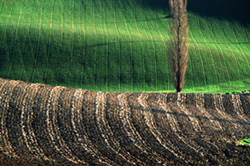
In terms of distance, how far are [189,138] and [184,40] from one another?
15096mm

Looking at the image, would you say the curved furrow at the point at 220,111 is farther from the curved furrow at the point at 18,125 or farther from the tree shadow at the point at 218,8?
the tree shadow at the point at 218,8

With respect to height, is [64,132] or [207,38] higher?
[207,38]

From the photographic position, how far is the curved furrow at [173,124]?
742 inches

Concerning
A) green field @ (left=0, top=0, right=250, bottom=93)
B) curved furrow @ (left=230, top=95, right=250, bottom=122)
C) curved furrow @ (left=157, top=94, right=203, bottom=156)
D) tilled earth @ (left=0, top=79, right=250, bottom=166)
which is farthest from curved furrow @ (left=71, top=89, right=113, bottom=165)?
green field @ (left=0, top=0, right=250, bottom=93)

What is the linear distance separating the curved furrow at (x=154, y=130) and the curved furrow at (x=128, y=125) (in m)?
1.21

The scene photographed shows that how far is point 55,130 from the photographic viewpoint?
1994cm

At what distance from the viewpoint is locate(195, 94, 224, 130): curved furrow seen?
2167cm

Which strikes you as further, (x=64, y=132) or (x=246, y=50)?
(x=246, y=50)

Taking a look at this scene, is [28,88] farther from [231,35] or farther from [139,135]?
[231,35]

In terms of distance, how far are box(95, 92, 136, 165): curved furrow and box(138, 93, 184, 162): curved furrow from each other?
292cm

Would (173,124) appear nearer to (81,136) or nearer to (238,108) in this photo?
(81,136)

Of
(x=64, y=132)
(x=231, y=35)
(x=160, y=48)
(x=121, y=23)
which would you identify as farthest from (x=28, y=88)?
(x=231, y=35)

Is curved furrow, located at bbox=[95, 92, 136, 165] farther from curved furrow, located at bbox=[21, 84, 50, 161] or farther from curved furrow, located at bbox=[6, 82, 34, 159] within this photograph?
curved furrow, located at bbox=[6, 82, 34, 159]

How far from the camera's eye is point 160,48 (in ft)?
152
